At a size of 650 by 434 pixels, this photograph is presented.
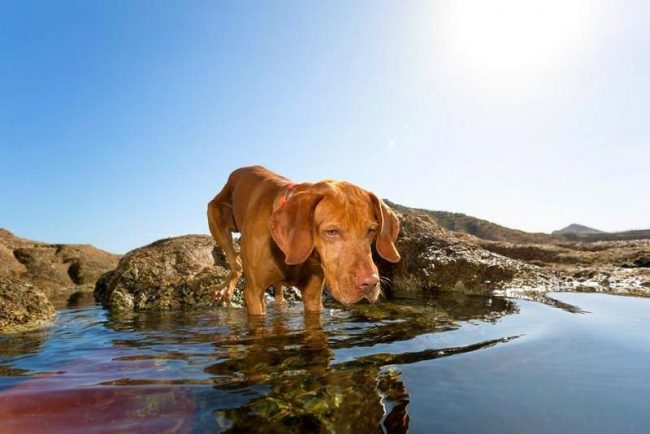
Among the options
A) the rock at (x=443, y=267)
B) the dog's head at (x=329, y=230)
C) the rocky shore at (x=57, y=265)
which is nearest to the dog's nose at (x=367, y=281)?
the dog's head at (x=329, y=230)

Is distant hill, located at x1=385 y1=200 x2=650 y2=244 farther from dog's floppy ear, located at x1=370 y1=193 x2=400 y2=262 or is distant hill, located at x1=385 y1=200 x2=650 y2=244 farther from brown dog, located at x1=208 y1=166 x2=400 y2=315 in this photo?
dog's floppy ear, located at x1=370 y1=193 x2=400 y2=262

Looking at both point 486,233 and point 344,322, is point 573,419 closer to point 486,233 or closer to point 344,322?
point 344,322

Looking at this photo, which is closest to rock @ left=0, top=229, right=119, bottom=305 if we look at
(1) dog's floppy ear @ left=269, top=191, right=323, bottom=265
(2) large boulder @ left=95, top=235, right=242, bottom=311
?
(2) large boulder @ left=95, top=235, right=242, bottom=311

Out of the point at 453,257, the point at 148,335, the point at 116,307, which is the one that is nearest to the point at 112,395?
the point at 148,335

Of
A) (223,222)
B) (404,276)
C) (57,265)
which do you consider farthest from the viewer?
(57,265)

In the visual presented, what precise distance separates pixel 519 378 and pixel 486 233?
75.6 feet

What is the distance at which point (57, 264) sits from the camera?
57.8 ft

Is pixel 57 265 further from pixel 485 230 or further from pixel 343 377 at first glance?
pixel 485 230

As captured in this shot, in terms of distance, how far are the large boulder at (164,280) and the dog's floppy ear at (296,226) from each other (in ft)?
13.3

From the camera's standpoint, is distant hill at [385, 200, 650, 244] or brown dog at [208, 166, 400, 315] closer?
brown dog at [208, 166, 400, 315]

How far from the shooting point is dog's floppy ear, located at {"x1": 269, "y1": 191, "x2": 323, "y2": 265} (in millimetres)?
3801

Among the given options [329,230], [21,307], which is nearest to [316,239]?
[329,230]

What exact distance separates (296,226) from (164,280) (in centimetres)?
508

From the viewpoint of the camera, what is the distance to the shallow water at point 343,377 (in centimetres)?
192
